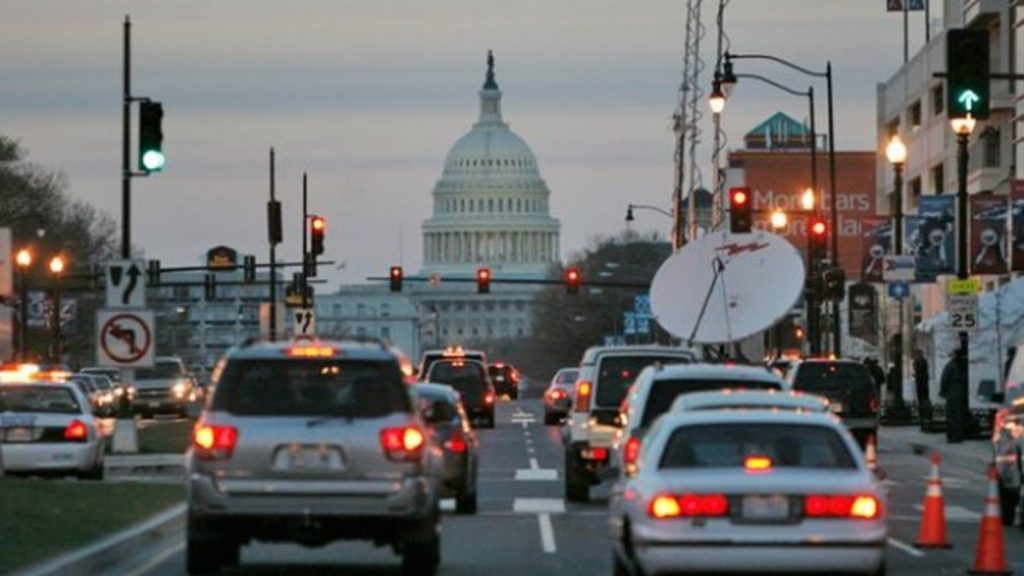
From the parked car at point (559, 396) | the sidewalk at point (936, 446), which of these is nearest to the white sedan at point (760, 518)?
the sidewalk at point (936, 446)

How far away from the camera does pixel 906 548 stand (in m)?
26.4

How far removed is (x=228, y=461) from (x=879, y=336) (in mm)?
68486

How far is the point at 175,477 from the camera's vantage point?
39562mm

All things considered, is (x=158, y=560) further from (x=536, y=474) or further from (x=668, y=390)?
(x=536, y=474)

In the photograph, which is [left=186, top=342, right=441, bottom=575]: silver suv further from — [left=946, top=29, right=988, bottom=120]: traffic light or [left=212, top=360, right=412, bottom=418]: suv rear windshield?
[left=946, top=29, right=988, bottom=120]: traffic light

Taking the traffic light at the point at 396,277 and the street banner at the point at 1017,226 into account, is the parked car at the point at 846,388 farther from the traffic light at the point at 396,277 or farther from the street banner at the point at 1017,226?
the traffic light at the point at 396,277

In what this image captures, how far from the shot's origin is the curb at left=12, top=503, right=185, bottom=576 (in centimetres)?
2133

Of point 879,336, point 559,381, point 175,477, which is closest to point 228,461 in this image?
point 175,477

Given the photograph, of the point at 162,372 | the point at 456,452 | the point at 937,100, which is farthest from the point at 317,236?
the point at 456,452

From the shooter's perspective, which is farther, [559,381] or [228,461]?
[559,381]

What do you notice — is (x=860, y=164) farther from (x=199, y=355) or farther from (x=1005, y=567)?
(x=1005, y=567)

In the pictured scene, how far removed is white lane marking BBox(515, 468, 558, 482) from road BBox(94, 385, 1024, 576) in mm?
15

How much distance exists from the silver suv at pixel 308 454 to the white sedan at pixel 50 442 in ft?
49.2

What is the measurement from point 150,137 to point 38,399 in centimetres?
409
